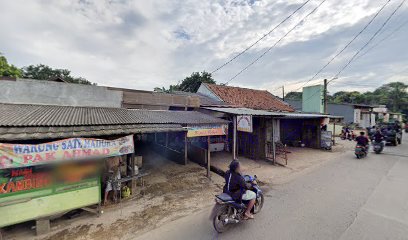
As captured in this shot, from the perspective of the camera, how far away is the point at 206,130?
8023 millimetres

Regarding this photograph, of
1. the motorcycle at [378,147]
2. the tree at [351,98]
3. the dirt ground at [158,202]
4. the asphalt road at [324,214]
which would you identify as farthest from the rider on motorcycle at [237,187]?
the tree at [351,98]

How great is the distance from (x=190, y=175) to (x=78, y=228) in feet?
15.1

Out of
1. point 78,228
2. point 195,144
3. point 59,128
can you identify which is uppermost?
point 59,128

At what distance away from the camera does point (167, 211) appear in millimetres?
5344

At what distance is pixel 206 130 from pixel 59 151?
506 centimetres

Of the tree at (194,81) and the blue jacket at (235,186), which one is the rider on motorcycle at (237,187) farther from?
the tree at (194,81)

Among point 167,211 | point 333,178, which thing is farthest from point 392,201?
point 167,211

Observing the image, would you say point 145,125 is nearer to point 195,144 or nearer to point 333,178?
point 195,144

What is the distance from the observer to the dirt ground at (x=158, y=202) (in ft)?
14.4

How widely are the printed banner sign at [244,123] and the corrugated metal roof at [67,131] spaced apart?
431 cm

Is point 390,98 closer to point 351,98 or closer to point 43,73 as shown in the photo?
point 351,98

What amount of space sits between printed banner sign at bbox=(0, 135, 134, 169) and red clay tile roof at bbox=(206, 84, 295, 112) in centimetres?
1266

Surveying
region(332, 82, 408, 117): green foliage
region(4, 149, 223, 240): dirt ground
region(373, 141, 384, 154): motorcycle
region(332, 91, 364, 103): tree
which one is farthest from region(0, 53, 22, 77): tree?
region(332, 91, 364, 103): tree

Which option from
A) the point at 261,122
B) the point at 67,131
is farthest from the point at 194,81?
the point at 67,131
